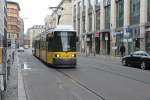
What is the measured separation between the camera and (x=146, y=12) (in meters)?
52.0

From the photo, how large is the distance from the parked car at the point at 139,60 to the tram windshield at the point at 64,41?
5.69 m

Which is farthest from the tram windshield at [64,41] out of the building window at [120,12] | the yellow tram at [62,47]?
the building window at [120,12]

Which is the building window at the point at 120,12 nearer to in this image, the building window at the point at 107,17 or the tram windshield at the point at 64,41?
the building window at the point at 107,17

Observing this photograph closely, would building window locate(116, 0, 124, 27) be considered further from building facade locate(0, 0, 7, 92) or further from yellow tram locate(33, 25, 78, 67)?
building facade locate(0, 0, 7, 92)

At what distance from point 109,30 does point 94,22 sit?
11304 mm

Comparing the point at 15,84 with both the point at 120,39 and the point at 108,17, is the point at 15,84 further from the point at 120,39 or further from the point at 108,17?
the point at 108,17

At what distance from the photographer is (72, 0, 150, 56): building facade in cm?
5247

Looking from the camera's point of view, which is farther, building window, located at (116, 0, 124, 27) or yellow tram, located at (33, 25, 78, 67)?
building window, located at (116, 0, 124, 27)

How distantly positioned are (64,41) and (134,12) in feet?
94.7

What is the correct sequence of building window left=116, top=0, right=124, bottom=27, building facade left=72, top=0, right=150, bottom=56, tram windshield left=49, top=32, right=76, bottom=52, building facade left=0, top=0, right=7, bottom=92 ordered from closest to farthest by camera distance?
building facade left=0, top=0, right=7, bottom=92 < tram windshield left=49, top=32, right=76, bottom=52 < building facade left=72, top=0, right=150, bottom=56 < building window left=116, top=0, right=124, bottom=27

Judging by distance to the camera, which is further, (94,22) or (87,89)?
(94,22)

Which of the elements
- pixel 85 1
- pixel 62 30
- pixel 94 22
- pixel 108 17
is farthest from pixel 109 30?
pixel 62 30

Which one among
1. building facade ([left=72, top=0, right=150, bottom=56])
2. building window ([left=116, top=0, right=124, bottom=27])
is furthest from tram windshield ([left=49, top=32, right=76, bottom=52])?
building window ([left=116, top=0, right=124, bottom=27])

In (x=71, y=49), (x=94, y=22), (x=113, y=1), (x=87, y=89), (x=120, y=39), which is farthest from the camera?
(x=94, y=22)
